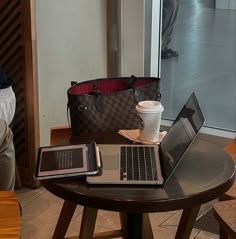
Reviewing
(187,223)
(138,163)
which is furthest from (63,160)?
(187,223)

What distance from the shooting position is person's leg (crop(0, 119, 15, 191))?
2061 mm

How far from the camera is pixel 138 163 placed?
1.41m

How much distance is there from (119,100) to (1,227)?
0.80 m

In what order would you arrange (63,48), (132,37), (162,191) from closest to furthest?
(162,191)
(63,48)
(132,37)

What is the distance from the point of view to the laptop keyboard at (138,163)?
4.37 feet

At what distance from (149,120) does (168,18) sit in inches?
68.8

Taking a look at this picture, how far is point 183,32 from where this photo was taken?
3320 mm

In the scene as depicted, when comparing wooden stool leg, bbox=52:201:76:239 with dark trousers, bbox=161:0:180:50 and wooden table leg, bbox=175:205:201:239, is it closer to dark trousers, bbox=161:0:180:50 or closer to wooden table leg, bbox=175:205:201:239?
wooden table leg, bbox=175:205:201:239

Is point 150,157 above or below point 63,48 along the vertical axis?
below

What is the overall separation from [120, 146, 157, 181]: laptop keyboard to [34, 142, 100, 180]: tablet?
0.26 ft

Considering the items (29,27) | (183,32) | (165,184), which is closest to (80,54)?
(29,27)

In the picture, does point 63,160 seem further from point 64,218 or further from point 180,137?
point 64,218

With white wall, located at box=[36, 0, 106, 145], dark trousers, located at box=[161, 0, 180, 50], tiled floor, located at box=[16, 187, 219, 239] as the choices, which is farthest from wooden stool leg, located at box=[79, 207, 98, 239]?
dark trousers, located at box=[161, 0, 180, 50]

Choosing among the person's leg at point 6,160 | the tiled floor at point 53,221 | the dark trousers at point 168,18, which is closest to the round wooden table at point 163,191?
the person's leg at point 6,160
